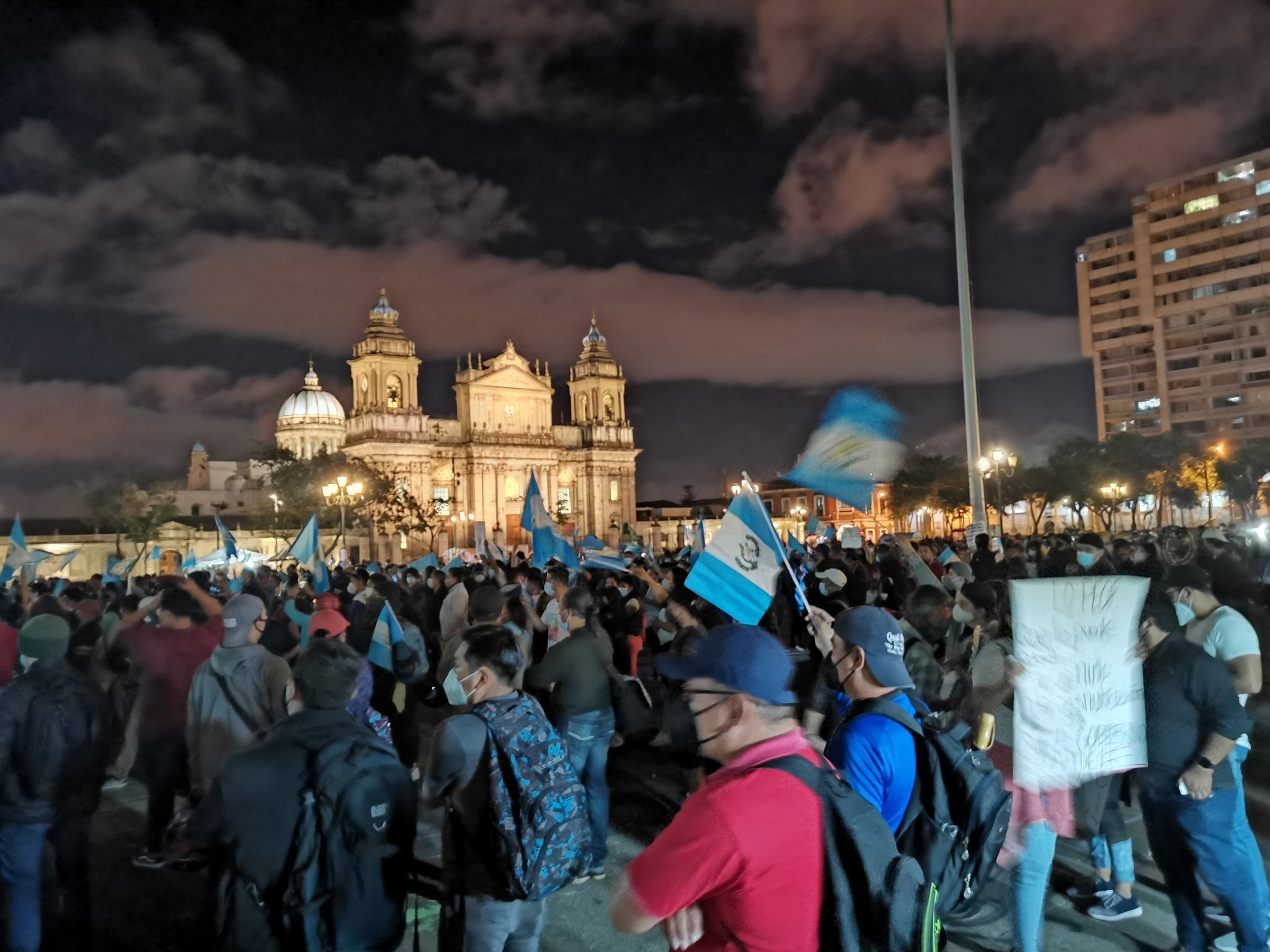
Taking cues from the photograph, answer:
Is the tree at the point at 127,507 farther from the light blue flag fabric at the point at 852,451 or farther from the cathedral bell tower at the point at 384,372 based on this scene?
the light blue flag fabric at the point at 852,451

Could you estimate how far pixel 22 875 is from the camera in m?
4.79

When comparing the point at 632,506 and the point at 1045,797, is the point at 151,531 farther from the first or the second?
the point at 1045,797

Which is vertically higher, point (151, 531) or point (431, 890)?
point (151, 531)

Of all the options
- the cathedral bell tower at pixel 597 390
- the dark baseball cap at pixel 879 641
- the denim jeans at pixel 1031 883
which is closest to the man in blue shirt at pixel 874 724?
the dark baseball cap at pixel 879 641

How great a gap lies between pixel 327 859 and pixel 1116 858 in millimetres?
4749

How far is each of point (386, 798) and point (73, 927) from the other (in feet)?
11.0

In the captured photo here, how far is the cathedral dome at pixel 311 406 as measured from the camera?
307 feet

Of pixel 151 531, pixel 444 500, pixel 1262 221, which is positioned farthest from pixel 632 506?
pixel 1262 221

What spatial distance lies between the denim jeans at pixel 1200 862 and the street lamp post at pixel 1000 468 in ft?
101

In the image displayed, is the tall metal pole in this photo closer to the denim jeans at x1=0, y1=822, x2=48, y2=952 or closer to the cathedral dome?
the denim jeans at x1=0, y1=822, x2=48, y2=952

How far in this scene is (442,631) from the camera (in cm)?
1033

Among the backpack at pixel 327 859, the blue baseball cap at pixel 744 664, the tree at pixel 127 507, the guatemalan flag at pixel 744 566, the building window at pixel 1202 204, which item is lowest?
the backpack at pixel 327 859

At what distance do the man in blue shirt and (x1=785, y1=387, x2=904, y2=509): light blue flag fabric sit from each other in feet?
6.97

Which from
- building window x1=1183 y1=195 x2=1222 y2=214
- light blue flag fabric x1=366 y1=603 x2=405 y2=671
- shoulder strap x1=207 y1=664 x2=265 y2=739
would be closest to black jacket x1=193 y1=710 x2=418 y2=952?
shoulder strap x1=207 y1=664 x2=265 y2=739
